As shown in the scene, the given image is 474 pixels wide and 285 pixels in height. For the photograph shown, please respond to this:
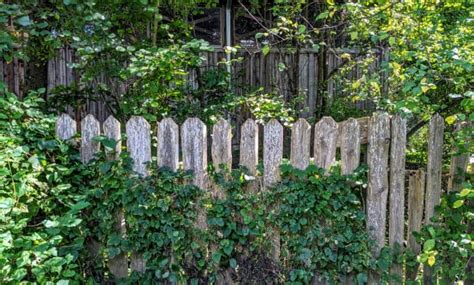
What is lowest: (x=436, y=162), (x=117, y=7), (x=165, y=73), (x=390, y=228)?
(x=390, y=228)

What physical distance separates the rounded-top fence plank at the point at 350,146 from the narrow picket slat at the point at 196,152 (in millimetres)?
847

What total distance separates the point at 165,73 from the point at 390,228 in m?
1.88

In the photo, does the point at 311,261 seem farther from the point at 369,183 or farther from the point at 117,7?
the point at 117,7

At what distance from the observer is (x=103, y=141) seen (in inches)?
100

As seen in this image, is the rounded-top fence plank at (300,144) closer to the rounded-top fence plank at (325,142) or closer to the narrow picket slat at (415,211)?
the rounded-top fence plank at (325,142)

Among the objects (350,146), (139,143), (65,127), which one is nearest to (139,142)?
(139,143)

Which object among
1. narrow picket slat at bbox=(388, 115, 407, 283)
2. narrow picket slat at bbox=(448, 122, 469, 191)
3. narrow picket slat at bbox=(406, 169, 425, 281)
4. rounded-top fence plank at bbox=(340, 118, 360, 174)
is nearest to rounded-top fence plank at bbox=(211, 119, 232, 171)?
rounded-top fence plank at bbox=(340, 118, 360, 174)

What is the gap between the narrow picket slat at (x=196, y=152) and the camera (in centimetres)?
257

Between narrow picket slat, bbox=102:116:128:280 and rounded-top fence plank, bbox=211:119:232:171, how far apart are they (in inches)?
24.0

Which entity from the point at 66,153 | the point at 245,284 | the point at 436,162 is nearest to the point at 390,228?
A: the point at 436,162

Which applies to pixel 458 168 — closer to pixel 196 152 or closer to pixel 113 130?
pixel 196 152

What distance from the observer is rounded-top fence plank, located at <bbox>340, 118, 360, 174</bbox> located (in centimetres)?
249

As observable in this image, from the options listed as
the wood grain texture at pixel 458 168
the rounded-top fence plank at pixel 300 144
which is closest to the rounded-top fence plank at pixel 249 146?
the rounded-top fence plank at pixel 300 144

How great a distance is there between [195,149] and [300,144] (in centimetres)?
64
